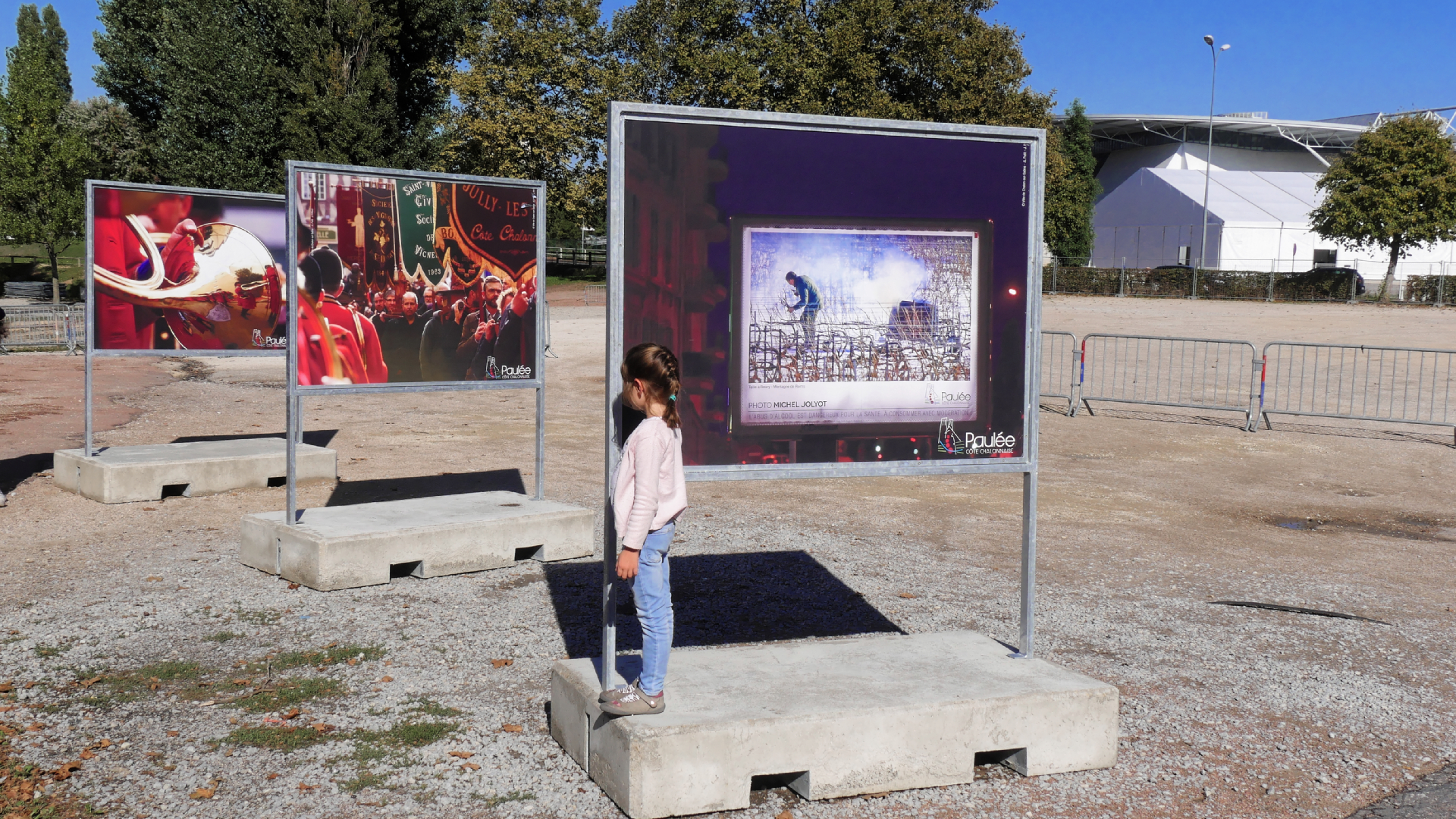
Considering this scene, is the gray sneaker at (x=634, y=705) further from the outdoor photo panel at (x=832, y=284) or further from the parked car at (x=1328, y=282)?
the parked car at (x=1328, y=282)

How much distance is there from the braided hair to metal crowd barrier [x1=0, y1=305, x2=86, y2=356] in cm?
2872

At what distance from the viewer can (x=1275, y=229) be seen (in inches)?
2559

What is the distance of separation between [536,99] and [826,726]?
5062 cm

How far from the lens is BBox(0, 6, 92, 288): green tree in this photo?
143ft

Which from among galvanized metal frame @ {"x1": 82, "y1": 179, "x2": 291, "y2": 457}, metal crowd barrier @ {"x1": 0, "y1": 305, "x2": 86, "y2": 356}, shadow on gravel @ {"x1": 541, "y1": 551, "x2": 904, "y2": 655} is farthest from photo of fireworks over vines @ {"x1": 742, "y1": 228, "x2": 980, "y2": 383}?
metal crowd barrier @ {"x1": 0, "y1": 305, "x2": 86, "y2": 356}

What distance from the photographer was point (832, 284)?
506cm

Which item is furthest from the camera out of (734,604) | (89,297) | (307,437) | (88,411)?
(307,437)

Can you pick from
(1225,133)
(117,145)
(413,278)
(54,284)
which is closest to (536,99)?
(117,145)

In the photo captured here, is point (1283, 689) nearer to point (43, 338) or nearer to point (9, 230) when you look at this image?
point (43, 338)

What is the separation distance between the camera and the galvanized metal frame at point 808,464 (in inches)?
183

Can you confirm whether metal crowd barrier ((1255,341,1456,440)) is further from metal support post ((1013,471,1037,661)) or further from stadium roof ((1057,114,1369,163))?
stadium roof ((1057,114,1369,163))

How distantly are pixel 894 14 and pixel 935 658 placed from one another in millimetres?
45165

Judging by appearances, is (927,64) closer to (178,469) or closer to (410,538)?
(178,469)

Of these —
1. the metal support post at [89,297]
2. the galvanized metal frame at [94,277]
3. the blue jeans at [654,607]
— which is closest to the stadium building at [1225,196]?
the galvanized metal frame at [94,277]
